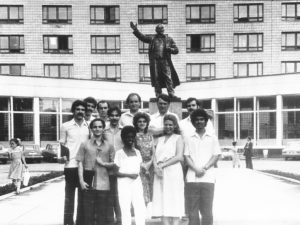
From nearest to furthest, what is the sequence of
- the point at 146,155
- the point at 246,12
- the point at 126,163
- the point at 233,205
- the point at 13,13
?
the point at 126,163
the point at 146,155
the point at 233,205
the point at 13,13
the point at 246,12

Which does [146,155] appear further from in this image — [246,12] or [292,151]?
[246,12]

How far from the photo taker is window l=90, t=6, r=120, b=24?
4856 centimetres

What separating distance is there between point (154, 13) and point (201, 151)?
41643 mm

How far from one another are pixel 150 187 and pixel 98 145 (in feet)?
3.19

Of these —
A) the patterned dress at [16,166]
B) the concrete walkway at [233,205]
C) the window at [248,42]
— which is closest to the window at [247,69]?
the window at [248,42]

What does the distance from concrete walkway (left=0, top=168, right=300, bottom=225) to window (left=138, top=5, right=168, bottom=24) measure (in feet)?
110

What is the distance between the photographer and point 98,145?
7.90m

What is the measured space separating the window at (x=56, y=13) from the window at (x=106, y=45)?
276 cm

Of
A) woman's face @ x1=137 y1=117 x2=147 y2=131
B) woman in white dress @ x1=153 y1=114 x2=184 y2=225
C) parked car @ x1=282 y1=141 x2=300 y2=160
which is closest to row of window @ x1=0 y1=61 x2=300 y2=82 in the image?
parked car @ x1=282 y1=141 x2=300 y2=160

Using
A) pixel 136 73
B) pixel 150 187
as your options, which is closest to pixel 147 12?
pixel 136 73

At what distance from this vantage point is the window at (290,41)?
159 ft

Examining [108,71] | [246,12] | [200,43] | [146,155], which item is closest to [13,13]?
[108,71]

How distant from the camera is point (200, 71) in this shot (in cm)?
4875

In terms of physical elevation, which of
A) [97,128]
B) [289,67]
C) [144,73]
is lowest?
Answer: [97,128]
